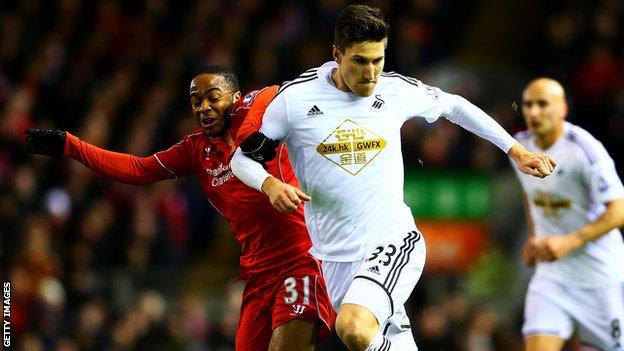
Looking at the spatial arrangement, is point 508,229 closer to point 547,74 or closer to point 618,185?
point 547,74

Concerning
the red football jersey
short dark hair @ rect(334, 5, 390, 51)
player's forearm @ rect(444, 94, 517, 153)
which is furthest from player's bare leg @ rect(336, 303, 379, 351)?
short dark hair @ rect(334, 5, 390, 51)

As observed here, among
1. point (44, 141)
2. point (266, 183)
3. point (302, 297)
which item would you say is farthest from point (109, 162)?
point (266, 183)

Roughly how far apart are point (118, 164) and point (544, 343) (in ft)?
10.6

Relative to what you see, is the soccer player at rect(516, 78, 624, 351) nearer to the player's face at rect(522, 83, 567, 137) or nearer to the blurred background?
the player's face at rect(522, 83, 567, 137)

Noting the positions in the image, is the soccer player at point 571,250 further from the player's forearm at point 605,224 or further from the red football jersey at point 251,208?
the red football jersey at point 251,208

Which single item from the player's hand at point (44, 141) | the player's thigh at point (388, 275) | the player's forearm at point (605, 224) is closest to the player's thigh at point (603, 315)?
the player's forearm at point (605, 224)

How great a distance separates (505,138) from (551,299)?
1.96 meters

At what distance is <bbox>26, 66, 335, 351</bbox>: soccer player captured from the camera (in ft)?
26.9

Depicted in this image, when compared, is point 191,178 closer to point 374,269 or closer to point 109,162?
point 109,162

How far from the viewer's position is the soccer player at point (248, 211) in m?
8.21

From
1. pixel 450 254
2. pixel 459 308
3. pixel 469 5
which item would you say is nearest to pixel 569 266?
pixel 459 308

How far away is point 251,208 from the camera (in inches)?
326

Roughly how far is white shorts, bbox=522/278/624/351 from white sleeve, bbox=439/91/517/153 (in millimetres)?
1894

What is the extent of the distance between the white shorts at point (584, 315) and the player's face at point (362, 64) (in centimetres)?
264
